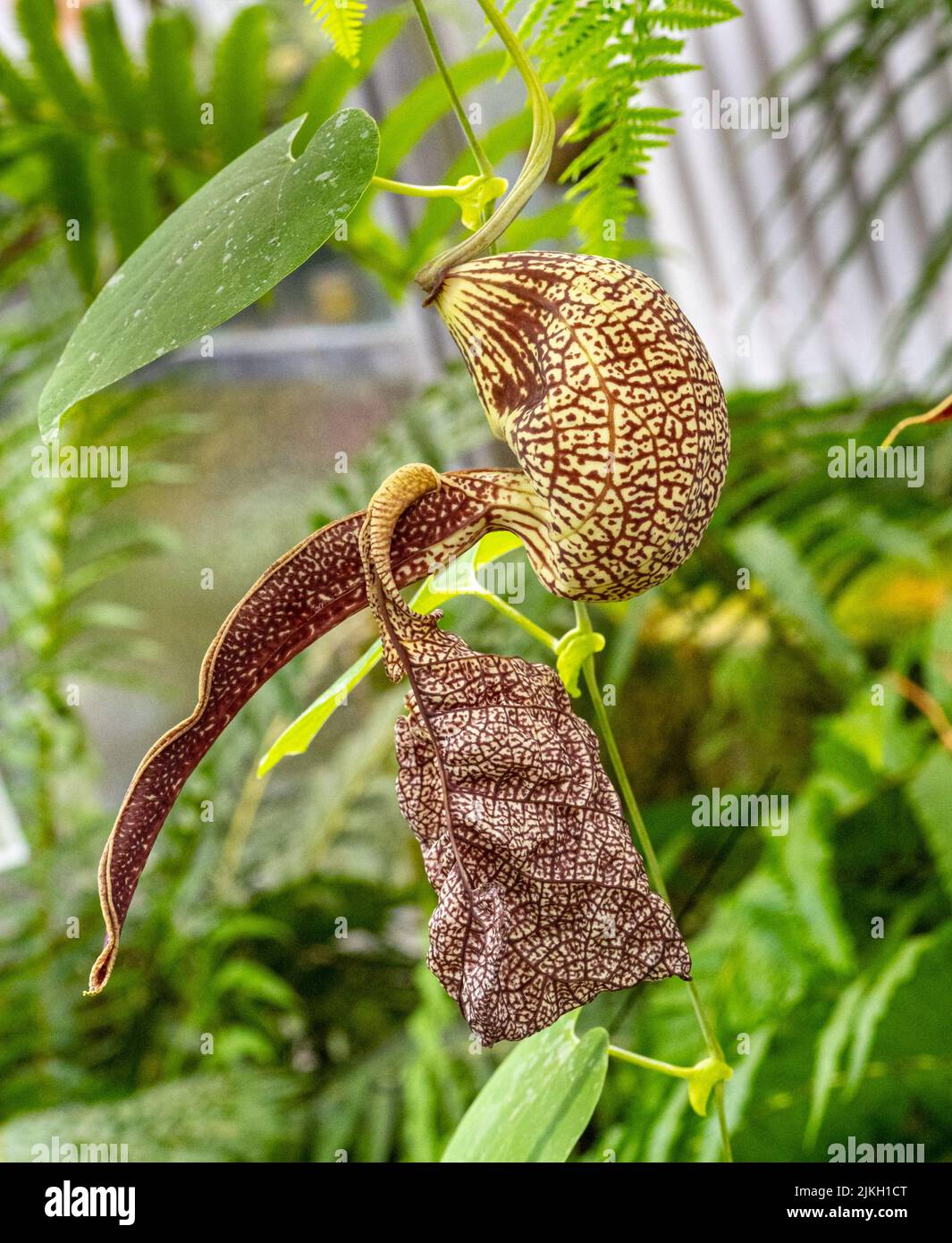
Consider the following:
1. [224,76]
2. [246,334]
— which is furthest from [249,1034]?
[246,334]

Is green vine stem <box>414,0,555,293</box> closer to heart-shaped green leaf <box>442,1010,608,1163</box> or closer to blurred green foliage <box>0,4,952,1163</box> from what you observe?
heart-shaped green leaf <box>442,1010,608,1163</box>

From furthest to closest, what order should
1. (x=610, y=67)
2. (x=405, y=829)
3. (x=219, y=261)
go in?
1. (x=405, y=829)
2. (x=610, y=67)
3. (x=219, y=261)

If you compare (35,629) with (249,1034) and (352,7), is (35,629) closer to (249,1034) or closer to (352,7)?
(249,1034)

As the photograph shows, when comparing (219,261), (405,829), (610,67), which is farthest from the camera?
(405,829)

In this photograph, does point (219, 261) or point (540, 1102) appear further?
point (540, 1102)

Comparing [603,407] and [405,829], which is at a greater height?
[603,407]

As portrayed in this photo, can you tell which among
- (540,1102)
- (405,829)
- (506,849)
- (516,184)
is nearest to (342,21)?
(516,184)

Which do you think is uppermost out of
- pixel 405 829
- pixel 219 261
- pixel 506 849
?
pixel 219 261

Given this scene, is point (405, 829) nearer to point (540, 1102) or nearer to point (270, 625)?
point (540, 1102)
